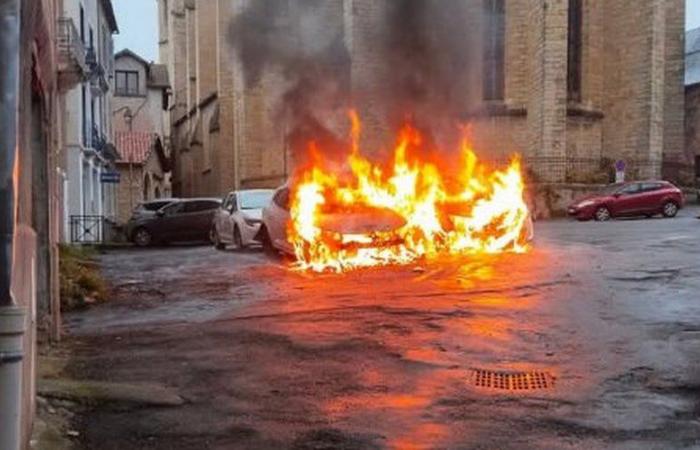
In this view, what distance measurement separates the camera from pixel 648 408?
5570mm

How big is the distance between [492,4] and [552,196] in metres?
8.47

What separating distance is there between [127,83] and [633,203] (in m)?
34.1

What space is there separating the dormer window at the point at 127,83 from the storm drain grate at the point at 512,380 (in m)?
50.1

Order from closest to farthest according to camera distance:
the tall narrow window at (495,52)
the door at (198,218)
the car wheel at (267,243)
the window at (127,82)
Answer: the car wheel at (267,243), the door at (198,218), the tall narrow window at (495,52), the window at (127,82)

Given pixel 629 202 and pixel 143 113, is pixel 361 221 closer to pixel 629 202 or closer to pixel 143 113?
pixel 629 202

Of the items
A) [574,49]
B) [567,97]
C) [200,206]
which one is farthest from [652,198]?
[200,206]

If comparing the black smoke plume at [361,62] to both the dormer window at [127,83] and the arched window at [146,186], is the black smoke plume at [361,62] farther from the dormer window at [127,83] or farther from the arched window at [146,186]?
the dormer window at [127,83]

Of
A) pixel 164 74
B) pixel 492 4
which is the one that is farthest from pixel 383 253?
pixel 164 74

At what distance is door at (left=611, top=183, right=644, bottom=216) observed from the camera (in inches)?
1247

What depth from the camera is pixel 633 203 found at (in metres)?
31.8

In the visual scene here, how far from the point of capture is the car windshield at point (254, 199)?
2027cm

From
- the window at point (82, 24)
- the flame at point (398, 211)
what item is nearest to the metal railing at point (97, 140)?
the window at point (82, 24)

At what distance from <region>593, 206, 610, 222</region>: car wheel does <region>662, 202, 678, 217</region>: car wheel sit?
84.9 inches

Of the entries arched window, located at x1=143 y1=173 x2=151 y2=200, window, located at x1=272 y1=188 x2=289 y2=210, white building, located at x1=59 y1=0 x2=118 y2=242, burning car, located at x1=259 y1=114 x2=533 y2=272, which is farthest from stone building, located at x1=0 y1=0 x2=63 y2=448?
arched window, located at x1=143 y1=173 x2=151 y2=200
